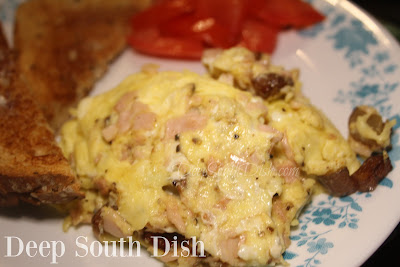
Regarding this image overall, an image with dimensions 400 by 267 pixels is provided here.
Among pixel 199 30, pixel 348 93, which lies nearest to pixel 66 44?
pixel 199 30

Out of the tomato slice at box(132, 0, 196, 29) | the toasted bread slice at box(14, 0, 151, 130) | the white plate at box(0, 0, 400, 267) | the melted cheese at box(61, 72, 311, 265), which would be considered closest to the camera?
A: the melted cheese at box(61, 72, 311, 265)

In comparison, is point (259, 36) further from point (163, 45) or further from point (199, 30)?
point (163, 45)

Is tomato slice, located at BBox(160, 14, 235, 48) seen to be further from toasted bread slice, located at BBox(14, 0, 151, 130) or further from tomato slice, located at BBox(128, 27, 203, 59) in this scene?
toasted bread slice, located at BBox(14, 0, 151, 130)

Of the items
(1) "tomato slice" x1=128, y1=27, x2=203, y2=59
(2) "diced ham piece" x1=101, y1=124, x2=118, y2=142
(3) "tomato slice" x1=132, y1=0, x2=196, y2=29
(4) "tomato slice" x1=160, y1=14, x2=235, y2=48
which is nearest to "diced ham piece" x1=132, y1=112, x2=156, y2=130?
(2) "diced ham piece" x1=101, y1=124, x2=118, y2=142

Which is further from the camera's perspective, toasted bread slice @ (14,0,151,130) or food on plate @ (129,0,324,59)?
food on plate @ (129,0,324,59)

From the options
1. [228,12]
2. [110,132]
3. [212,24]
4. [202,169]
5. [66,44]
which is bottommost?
[66,44]

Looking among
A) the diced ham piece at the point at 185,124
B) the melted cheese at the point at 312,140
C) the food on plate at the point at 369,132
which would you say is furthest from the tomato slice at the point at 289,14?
the diced ham piece at the point at 185,124
